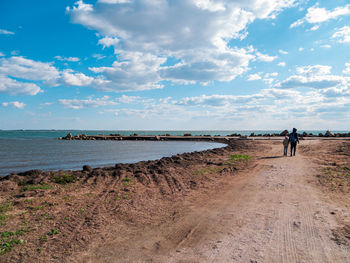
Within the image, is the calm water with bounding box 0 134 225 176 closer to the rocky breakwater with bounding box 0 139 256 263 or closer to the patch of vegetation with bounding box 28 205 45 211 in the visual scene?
the rocky breakwater with bounding box 0 139 256 263

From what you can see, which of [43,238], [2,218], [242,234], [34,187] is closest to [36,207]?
[2,218]

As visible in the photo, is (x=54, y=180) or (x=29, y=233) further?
(x=54, y=180)

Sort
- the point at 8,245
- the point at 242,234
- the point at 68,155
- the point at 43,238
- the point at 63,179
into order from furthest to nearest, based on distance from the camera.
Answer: the point at 68,155 < the point at 63,179 < the point at 242,234 < the point at 43,238 < the point at 8,245

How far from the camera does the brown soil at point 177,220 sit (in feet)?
14.7

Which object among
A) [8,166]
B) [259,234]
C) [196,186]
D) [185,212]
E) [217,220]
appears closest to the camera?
[259,234]

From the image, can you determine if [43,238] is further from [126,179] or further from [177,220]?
[126,179]

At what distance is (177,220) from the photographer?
20.6ft

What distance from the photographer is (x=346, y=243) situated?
4727 millimetres

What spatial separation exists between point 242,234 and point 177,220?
1.78 meters

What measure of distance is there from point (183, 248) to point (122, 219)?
7.25 ft

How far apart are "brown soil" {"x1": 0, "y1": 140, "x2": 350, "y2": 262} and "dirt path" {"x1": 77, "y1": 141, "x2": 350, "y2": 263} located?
2 centimetres

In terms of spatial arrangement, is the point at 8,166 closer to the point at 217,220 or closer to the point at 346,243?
the point at 217,220

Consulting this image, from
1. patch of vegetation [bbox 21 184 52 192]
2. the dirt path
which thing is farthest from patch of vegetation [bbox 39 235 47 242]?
patch of vegetation [bbox 21 184 52 192]

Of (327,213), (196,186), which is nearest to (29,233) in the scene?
(196,186)
